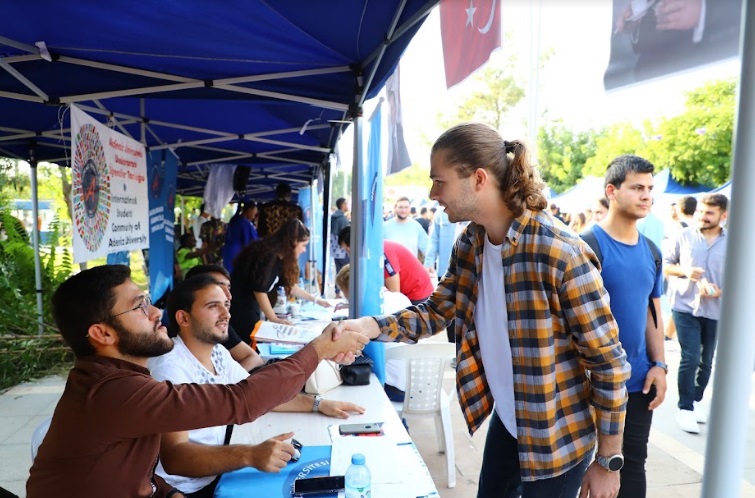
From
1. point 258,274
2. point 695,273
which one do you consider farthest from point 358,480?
point 695,273

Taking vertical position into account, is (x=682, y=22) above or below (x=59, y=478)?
above

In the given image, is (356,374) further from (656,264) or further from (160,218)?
(160,218)

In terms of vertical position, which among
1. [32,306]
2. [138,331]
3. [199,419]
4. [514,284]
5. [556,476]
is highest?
[514,284]

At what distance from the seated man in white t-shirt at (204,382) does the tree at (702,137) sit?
16.5 metres

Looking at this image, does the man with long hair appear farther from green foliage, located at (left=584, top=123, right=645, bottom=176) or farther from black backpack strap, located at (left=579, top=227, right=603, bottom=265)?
green foliage, located at (left=584, top=123, right=645, bottom=176)

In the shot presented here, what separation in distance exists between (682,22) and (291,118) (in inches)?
186

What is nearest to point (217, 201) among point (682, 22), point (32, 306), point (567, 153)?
point (32, 306)

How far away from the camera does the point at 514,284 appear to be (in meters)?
1.47

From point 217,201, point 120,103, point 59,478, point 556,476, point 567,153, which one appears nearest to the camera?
point 59,478

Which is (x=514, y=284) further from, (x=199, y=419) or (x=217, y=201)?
(x=217, y=201)

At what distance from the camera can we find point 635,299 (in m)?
2.33

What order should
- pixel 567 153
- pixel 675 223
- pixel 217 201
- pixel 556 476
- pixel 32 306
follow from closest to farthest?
pixel 556 476 < pixel 32 306 < pixel 675 223 < pixel 217 201 < pixel 567 153

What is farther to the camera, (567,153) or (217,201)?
(567,153)

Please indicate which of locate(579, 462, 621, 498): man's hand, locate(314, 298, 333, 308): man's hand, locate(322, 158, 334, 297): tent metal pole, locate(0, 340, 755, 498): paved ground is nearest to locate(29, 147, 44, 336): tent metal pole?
locate(0, 340, 755, 498): paved ground
